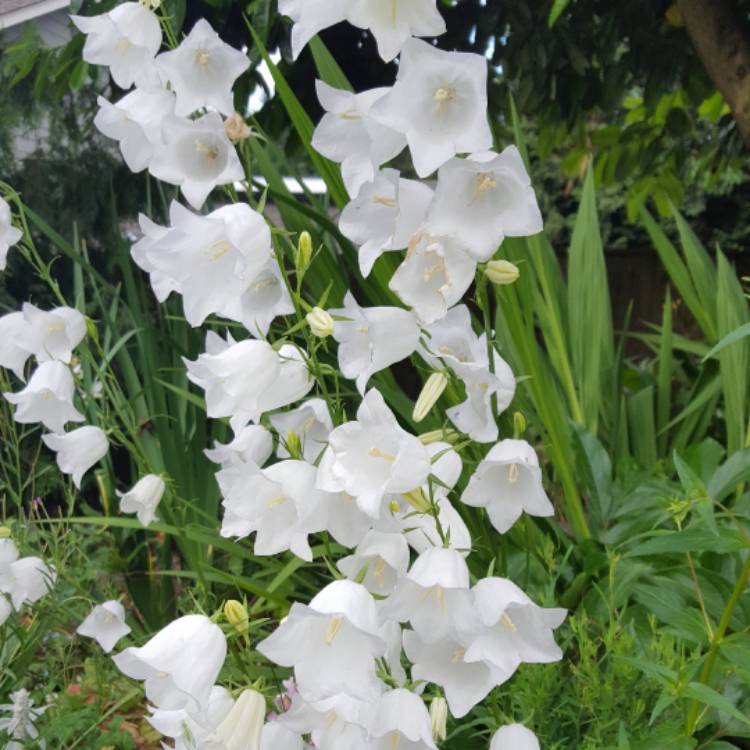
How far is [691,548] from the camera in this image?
0.91m

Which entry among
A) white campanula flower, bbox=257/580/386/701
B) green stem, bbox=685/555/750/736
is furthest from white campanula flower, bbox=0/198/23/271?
green stem, bbox=685/555/750/736

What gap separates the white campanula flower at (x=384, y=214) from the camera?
0.80m

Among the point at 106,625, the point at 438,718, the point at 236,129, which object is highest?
the point at 236,129

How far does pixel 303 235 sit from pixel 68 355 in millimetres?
571

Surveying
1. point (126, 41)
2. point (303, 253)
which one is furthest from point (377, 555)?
point (126, 41)

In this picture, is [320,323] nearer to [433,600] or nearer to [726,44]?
[433,600]

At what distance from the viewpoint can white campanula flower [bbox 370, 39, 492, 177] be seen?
2.41ft

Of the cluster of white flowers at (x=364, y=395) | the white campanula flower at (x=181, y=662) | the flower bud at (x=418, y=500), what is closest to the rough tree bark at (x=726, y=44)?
the cluster of white flowers at (x=364, y=395)

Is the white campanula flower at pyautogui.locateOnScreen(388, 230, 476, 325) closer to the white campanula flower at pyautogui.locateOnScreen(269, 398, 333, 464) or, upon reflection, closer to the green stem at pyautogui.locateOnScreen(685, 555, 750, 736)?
the white campanula flower at pyautogui.locateOnScreen(269, 398, 333, 464)

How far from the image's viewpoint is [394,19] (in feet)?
2.46

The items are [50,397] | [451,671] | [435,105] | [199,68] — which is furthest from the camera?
[50,397]

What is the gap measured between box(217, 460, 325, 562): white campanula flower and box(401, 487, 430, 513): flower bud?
8 cm

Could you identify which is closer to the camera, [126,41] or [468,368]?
[468,368]

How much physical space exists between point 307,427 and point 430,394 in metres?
0.18
